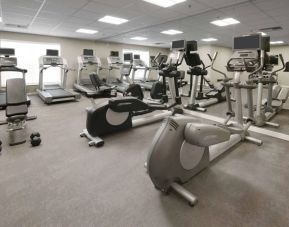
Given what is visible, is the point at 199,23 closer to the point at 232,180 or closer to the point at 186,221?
the point at 232,180

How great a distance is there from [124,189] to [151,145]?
57cm

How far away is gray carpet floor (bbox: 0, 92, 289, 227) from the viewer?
146 centimetres

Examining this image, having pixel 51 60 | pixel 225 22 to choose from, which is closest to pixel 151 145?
pixel 225 22

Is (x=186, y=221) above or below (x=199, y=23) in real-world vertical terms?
below

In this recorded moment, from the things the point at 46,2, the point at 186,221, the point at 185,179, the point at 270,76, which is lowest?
the point at 186,221

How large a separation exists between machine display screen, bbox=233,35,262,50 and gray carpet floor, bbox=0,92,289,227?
1515mm

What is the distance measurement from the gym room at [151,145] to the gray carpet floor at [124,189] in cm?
1

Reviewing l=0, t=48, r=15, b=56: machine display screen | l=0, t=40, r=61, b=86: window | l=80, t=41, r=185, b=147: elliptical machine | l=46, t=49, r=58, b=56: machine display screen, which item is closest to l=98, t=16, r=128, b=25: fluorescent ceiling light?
l=46, t=49, r=58, b=56: machine display screen

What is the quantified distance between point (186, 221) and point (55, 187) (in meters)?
1.29

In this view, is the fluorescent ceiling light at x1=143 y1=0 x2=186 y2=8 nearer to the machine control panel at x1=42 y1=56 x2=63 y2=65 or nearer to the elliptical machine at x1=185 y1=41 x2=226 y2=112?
the elliptical machine at x1=185 y1=41 x2=226 y2=112

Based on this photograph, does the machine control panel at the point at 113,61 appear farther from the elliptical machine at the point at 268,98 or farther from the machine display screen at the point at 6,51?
the elliptical machine at the point at 268,98

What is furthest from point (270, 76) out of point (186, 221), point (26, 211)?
point (26, 211)

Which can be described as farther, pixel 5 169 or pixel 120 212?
pixel 5 169

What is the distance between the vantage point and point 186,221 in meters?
1.44
